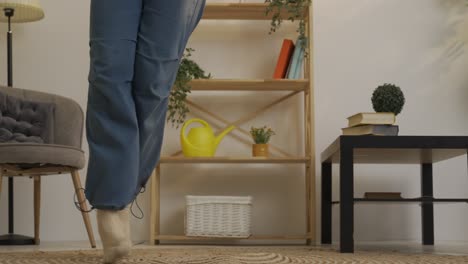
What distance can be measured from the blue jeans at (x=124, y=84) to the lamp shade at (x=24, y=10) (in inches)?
81.5

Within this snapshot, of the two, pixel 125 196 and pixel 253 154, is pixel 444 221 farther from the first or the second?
pixel 125 196

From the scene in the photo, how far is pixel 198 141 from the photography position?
11.4ft

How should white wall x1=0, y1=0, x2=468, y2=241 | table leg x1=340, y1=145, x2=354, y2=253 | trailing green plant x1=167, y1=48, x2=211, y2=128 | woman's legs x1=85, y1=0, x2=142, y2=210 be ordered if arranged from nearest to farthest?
1. woman's legs x1=85, y1=0, x2=142, y2=210
2. table leg x1=340, y1=145, x2=354, y2=253
3. trailing green plant x1=167, y1=48, x2=211, y2=128
4. white wall x1=0, y1=0, x2=468, y2=241

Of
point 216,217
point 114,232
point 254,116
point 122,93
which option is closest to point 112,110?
point 122,93

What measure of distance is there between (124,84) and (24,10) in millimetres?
2204

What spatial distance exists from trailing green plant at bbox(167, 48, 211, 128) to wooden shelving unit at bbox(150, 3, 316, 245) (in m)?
0.05

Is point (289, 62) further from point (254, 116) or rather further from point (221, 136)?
point (221, 136)

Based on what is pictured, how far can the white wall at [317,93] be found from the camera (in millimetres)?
3725

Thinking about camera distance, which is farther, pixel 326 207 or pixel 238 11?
pixel 238 11

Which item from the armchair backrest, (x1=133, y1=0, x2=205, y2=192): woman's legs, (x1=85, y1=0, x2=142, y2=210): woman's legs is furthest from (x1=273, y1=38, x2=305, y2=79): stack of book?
(x1=85, y1=0, x2=142, y2=210): woman's legs

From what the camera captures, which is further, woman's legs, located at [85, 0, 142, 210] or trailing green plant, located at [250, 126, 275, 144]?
trailing green plant, located at [250, 126, 275, 144]

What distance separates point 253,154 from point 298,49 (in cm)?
52

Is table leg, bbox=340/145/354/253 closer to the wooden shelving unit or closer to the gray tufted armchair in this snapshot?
the wooden shelving unit

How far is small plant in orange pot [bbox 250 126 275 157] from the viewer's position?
350 centimetres
